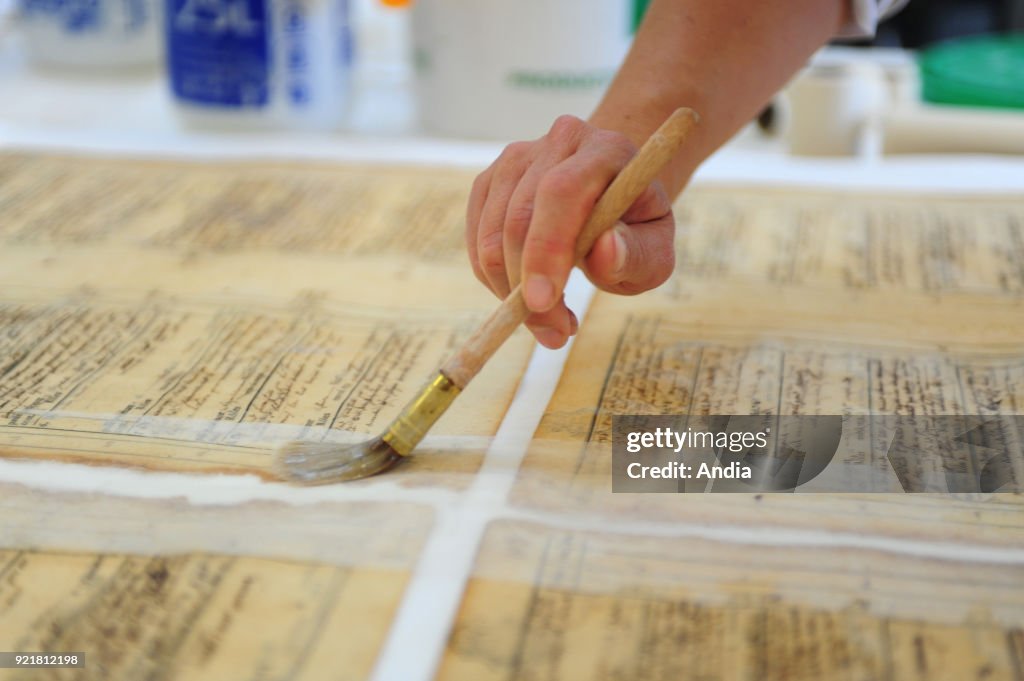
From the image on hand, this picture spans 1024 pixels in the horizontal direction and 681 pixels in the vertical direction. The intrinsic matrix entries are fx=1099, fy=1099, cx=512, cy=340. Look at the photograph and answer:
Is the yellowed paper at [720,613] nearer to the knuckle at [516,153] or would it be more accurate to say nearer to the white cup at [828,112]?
the knuckle at [516,153]

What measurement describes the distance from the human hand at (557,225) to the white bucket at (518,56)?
0.44 metres

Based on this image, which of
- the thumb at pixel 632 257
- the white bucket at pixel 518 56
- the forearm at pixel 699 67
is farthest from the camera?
the white bucket at pixel 518 56

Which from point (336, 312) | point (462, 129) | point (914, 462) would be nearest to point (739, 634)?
point (914, 462)

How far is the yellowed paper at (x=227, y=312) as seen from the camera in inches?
21.4

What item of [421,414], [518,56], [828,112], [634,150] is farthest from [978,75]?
[421,414]

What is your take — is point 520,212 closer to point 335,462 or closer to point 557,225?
point 557,225

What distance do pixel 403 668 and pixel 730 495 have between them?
0.58 ft

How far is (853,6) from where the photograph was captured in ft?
2.30

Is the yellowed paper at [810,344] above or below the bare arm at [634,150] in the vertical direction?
below

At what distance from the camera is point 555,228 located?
48 centimetres

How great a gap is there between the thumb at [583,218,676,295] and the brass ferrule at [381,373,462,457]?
86 millimetres

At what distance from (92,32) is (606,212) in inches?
34.3

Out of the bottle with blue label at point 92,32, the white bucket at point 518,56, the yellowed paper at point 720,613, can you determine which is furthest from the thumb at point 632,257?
the bottle with blue label at point 92,32

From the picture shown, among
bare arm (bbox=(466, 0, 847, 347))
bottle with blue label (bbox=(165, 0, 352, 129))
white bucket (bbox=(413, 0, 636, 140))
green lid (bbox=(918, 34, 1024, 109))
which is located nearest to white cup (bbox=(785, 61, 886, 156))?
green lid (bbox=(918, 34, 1024, 109))
